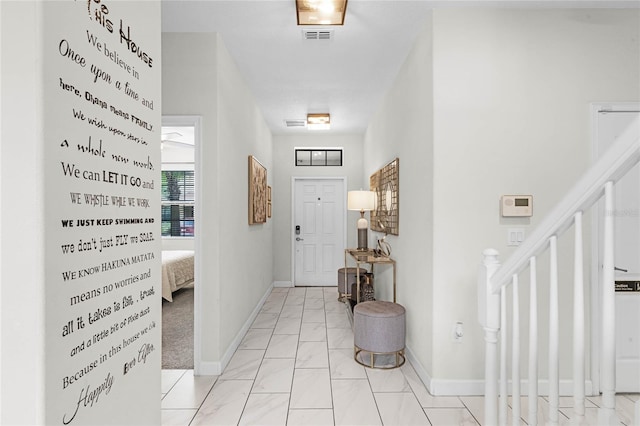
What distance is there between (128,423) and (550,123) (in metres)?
2.91

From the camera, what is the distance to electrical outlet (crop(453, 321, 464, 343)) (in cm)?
242

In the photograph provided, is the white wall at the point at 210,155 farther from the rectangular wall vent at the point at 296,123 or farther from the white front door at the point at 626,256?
the white front door at the point at 626,256

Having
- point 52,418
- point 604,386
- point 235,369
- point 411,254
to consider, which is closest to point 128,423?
point 52,418

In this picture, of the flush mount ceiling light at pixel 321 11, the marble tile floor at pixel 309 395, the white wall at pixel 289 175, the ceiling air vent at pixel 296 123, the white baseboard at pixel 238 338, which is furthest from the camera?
the white wall at pixel 289 175

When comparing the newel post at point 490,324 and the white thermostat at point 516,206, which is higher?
the white thermostat at point 516,206

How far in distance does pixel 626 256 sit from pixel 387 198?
205 centimetres

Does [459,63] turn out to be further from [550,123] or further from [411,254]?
[411,254]

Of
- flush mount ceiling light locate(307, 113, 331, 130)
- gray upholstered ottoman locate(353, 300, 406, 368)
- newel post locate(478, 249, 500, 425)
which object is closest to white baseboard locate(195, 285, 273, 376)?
gray upholstered ottoman locate(353, 300, 406, 368)

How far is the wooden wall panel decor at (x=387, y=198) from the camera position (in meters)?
3.44

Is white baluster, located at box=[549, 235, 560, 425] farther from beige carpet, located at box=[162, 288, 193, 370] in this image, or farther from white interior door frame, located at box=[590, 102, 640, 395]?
beige carpet, located at box=[162, 288, 193, 370]

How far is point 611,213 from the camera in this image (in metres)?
0.87

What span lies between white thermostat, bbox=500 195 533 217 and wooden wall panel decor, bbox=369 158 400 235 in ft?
3.68

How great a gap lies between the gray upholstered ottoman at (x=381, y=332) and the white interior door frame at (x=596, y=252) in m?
1.29

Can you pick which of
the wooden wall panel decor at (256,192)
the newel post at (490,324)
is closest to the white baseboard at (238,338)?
the wooden wall panel decor at (256,192)
